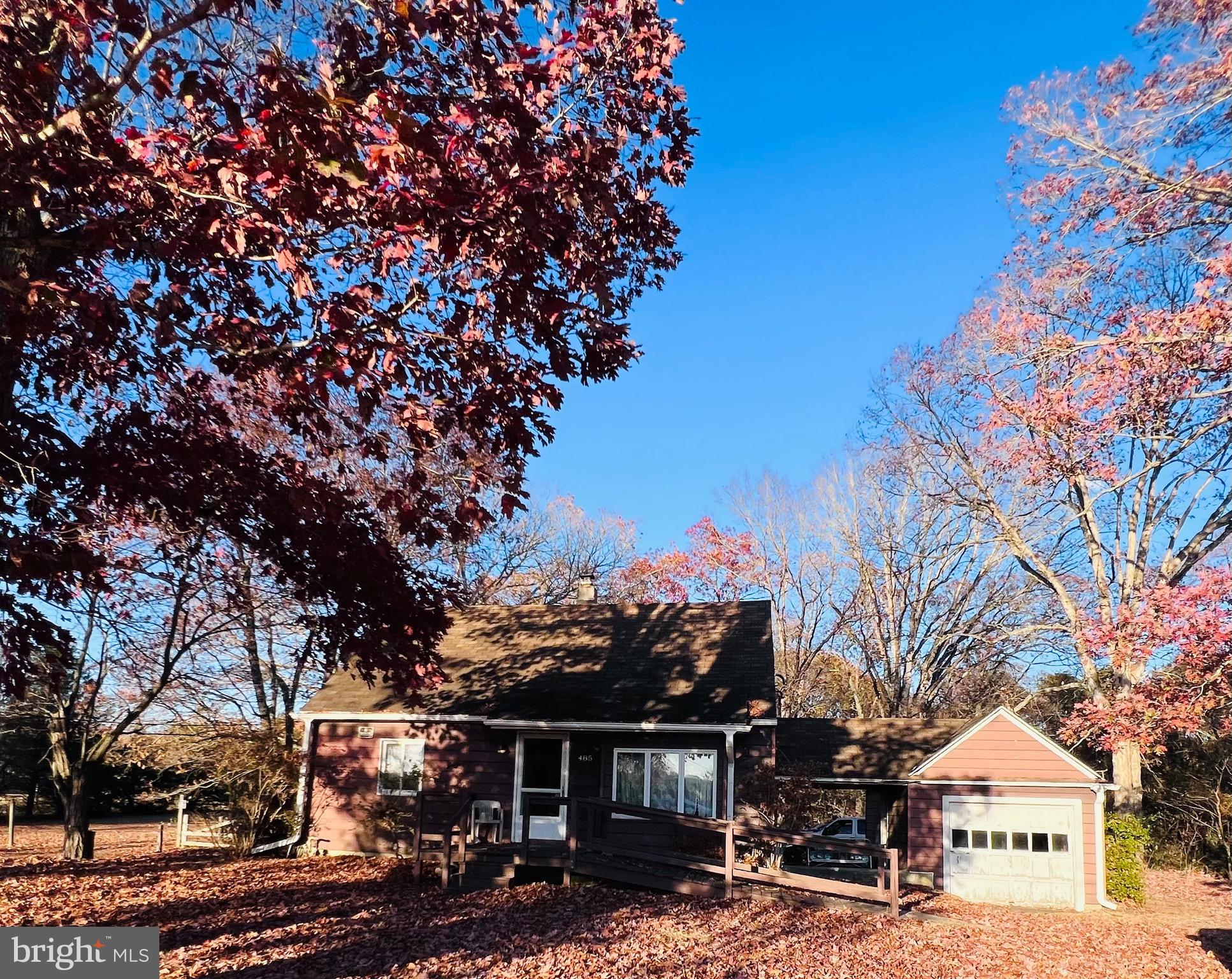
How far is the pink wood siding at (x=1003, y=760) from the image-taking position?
19.0 metres

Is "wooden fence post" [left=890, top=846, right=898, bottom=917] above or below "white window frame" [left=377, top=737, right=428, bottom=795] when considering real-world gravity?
below

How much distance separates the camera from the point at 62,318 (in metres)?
7.71

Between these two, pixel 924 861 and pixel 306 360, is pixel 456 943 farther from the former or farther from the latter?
A: pixel 924 861

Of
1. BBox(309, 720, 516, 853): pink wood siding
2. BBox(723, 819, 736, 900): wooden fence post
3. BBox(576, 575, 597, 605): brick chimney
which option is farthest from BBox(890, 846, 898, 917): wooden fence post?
BBox(576, 575, 597, 605): brick chimney

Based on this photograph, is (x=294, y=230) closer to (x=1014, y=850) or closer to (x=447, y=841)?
(x=447, y=841)

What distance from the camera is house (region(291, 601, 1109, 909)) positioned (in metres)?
17.7

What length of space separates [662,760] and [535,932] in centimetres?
721

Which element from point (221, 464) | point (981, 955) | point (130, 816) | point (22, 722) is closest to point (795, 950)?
point (981, 955)

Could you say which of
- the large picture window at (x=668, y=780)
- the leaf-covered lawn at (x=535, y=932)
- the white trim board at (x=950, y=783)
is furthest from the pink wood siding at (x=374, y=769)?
the white trim board at (x=950, y=783)

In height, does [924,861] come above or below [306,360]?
below

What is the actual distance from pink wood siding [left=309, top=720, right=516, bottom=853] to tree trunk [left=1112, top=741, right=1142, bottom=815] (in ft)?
54.1

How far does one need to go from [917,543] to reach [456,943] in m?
26.4

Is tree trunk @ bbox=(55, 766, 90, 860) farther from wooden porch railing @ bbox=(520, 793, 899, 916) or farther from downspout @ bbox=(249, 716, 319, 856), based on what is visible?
wooden porch railing @ bbox=(520, 793, 899, 916)

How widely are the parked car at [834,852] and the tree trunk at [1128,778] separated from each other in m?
6.73
